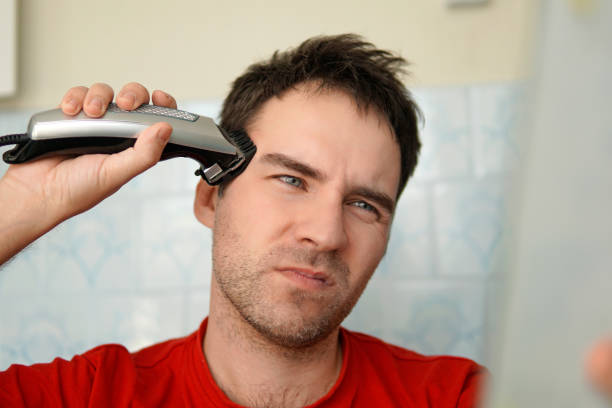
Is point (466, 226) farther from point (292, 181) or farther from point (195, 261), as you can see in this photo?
point (195, 261)

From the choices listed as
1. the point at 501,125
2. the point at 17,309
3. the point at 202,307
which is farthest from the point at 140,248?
the point at 501,125

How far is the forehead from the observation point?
0.93 m

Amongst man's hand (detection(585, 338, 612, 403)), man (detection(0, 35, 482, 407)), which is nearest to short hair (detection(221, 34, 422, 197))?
man (detection(0, 35, 482, 407))

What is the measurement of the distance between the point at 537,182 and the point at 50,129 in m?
0.70

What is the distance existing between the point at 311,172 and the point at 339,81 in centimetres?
22

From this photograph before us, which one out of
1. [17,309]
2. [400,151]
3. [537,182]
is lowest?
[17,309]

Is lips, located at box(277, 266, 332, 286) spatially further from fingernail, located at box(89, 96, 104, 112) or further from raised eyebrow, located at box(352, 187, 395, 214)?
fingernail, located at box(89, 96, 104, 112)

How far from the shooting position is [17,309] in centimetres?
145

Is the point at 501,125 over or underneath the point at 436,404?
over

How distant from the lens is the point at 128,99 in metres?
0.76

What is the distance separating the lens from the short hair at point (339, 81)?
104 centimetres

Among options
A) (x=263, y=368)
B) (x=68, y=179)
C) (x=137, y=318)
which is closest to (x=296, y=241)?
(x=263, y=368)

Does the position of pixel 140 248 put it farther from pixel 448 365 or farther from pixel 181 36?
pixel 448 365

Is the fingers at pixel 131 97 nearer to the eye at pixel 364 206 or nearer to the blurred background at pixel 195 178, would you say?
the eye at pixel 364 206
